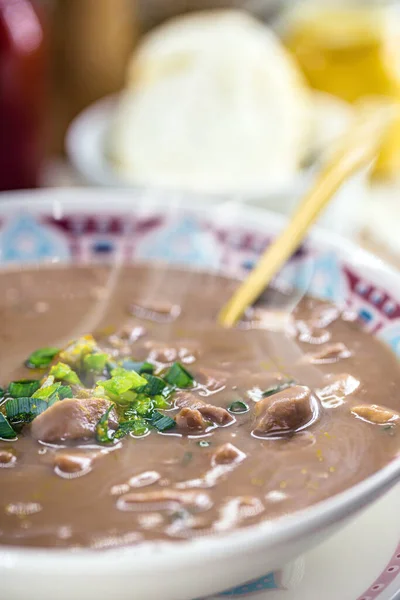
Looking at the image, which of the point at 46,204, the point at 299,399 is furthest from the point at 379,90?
the point at 299,399

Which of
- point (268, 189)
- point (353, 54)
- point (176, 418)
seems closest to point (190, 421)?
point (176, 418)

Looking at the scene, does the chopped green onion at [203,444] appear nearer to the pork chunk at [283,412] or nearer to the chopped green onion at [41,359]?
the pork chunk at [283,412]

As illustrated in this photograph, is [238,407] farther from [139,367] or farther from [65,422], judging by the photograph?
[65,422]

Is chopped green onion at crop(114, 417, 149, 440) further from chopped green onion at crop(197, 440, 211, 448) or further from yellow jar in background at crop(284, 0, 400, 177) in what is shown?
yellow jar in background at crop(284, 0, 400, 177)

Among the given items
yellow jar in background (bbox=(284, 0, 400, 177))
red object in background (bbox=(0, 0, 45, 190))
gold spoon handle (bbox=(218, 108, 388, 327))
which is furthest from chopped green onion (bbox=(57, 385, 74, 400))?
yellow jar in background (bbox=(284, 0, 400, 177))

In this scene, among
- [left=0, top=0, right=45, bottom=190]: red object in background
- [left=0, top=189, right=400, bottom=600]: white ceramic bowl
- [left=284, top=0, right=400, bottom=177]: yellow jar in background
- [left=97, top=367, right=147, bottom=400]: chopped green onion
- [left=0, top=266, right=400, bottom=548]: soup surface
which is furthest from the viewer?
[left=284, top=0, right=400, bottom=177]: yellow jar in background

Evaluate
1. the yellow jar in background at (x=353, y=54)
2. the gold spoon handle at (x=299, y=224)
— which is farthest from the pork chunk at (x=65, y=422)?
the yellow jar in background at (x=353, y=54)
